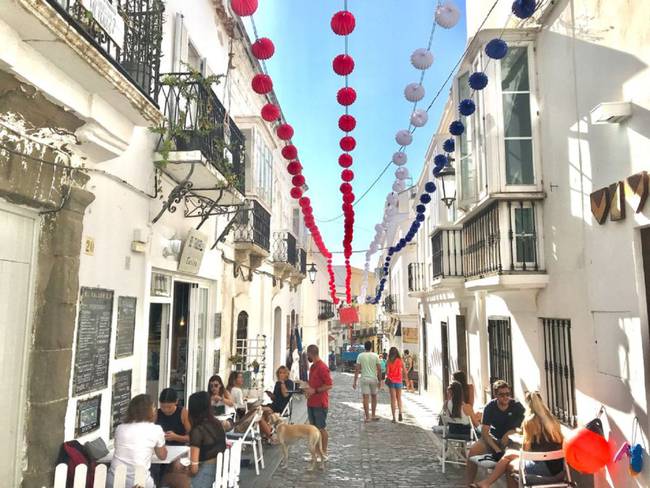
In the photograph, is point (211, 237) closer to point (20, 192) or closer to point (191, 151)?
point (191, 151)

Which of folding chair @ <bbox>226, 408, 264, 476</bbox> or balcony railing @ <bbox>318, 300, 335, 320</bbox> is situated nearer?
folding chair @ <bbox>226, 408, 264, 476</bbox>

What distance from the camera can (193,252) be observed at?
7547 millimetres

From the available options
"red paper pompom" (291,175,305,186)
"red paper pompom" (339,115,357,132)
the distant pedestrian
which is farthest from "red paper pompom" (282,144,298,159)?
the distant pedestrian

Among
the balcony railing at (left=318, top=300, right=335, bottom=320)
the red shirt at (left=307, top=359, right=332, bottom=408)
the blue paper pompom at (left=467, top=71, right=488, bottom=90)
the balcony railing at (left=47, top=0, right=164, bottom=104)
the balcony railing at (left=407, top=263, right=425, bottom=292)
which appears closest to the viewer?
the balcony railing at (left=47, top=0, right=164, bottom=104)

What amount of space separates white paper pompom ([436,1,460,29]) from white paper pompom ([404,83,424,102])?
49.1 inches

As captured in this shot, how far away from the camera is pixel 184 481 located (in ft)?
14.8

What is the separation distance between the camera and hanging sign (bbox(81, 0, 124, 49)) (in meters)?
4.02

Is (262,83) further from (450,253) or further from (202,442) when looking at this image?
(450,253)

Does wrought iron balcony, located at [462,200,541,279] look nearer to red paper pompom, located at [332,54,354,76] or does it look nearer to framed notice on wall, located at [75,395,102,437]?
red paper pompom, located at [332,54,354,76]

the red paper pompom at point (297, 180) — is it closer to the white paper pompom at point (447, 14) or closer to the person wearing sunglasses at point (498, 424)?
the white paper pompom at point (447, 14)

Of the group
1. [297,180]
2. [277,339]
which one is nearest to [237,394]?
[297,180]

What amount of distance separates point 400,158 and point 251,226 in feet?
11.8

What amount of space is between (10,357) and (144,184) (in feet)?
9.01

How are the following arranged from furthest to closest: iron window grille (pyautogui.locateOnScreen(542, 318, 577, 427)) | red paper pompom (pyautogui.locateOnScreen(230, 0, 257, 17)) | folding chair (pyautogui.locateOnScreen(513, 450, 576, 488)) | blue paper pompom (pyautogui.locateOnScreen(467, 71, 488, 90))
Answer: blue paper pompom (pyautogui.locateOnScreen(467, 71, 488, 90)) → iron window grille (pyautogui.locateOnScreen(542, 318, 577, 427)) → red paper pompom (pyautogui.locateOnScreen(230, 0, 257, 17)) → folding chair (pyautogui.locateOnScreen(513, 450, 576, 488))
